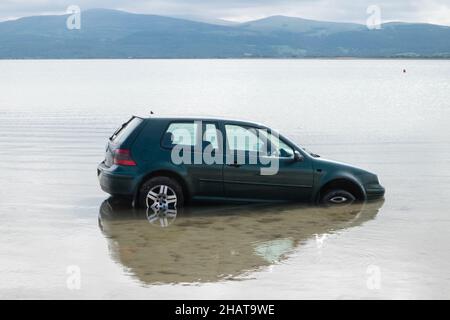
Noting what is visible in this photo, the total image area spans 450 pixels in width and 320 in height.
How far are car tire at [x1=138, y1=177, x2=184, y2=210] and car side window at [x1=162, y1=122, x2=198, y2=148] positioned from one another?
1.92 feet

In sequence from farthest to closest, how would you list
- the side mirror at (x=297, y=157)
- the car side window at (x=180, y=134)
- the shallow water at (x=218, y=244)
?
the side mirror at (x=297, y=157) < the car side window at (x=180, y=134) < the shallow water at (x=218, y=244)

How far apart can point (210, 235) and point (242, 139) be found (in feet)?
8.41

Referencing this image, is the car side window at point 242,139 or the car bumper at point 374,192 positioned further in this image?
the car bumper at point 374,192

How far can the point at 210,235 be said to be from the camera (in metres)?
10.8

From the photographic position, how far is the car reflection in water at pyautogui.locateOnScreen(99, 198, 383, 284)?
28.9ft

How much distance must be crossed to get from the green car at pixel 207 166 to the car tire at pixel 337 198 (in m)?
0.02

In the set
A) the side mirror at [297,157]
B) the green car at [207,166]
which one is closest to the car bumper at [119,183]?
the green car at [207,166]

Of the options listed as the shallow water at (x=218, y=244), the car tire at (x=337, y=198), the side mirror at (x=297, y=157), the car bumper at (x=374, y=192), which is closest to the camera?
the shallow water at (x=218, y=244)

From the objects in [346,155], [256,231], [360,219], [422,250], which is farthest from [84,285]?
[346,155]

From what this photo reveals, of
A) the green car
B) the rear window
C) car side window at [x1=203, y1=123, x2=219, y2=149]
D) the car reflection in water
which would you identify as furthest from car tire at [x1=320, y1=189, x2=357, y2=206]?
the rear window

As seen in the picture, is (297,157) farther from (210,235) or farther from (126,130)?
(126,130)

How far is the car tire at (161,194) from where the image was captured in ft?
40.0

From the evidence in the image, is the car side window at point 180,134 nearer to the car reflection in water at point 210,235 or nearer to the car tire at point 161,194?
the car tire at point 161,194
